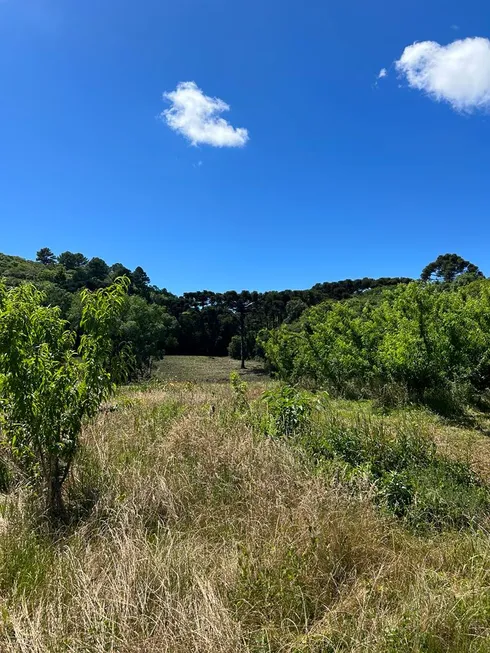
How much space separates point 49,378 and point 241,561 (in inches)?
81.1

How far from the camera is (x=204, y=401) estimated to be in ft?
24.9

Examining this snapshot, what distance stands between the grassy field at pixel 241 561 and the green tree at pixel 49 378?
0.36 meters

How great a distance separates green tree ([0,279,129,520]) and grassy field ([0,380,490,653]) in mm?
361

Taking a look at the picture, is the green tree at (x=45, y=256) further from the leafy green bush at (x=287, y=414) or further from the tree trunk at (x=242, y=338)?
the leafy green bush at (x=287, y=414)

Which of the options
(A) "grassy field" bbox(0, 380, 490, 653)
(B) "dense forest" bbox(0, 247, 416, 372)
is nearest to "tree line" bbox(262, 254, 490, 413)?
(A) "grassy field" bbox(0, 380, 490, 653)

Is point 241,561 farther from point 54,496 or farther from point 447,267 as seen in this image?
point 447,267

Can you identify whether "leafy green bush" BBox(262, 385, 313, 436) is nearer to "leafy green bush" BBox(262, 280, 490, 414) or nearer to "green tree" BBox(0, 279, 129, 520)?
"green tree" BBox(0, 279, 129, 520)

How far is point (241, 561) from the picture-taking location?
2.51 metres

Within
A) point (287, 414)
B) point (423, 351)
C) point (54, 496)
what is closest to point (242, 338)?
point (423, 351)

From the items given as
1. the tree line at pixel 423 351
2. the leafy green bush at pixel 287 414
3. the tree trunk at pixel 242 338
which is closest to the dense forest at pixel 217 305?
the tree trunk at pixel 242 338

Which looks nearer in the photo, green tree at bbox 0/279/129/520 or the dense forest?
green tree at bbox 0/279/129/520

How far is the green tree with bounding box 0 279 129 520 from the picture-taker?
3.23 m

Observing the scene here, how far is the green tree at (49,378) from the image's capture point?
10.6ft

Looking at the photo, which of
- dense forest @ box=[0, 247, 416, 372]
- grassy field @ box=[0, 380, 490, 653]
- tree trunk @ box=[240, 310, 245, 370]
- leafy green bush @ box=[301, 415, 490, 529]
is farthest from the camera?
dense forest @ box=[0, 247, 416, 372]
